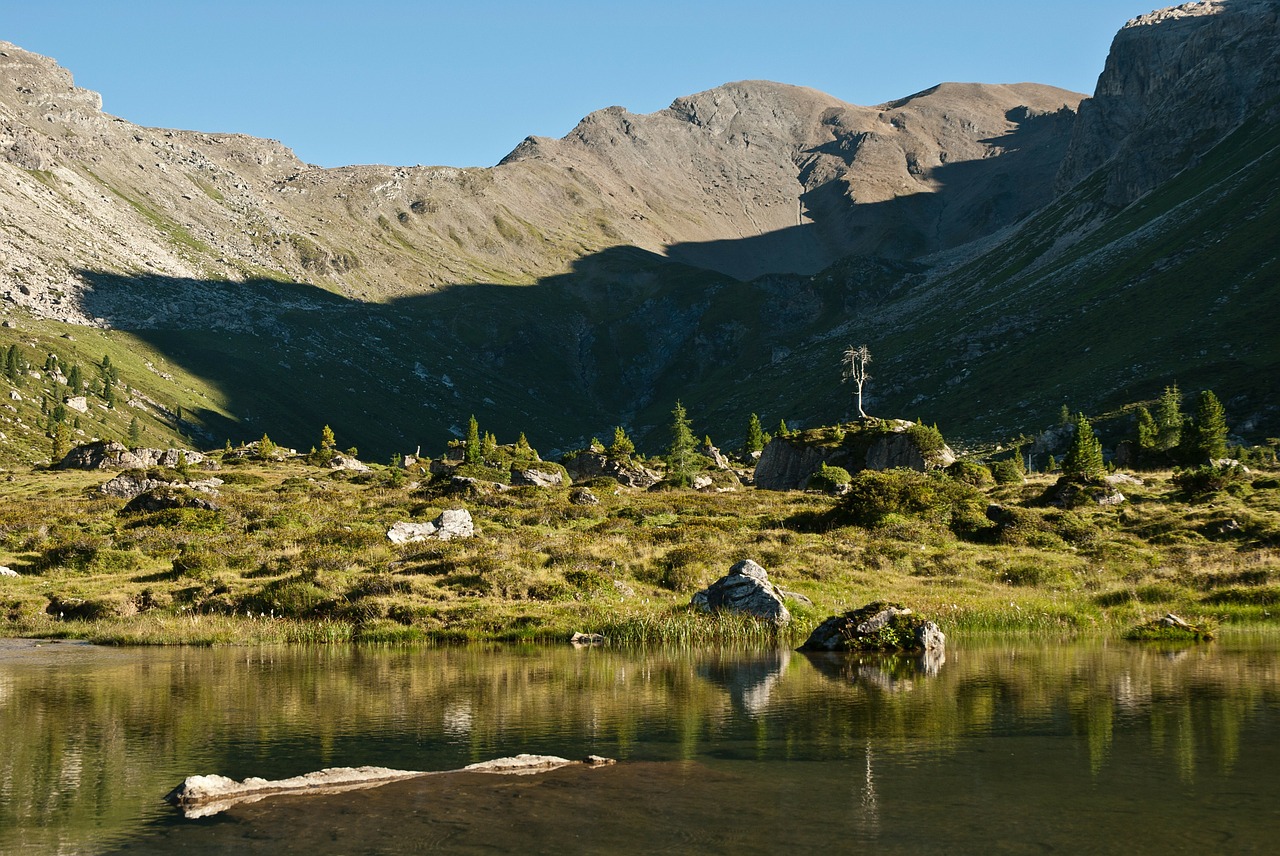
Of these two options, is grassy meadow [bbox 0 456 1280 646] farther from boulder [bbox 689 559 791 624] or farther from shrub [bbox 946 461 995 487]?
shrub [bbox 946 461 995 487]

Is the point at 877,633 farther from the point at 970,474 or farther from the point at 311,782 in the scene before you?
the point at 970,474

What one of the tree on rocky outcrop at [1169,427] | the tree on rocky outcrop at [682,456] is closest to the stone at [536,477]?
the tree on rocky outcrop at [682,456]

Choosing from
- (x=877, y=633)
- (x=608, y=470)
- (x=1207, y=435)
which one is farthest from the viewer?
(x=608, y=470)

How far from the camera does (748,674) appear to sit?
2786 centimetres

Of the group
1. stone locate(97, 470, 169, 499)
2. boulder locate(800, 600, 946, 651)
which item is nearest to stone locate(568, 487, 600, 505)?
stone locate(97, 470, 169, 499)

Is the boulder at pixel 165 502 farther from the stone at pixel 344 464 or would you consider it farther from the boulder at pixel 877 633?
the stone at pixel 344 464

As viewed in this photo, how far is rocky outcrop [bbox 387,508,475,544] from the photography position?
5083cm

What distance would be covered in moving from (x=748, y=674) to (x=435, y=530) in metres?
28.0

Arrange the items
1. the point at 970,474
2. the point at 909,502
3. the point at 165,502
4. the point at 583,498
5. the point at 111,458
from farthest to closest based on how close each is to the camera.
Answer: the point at 111,458
the point at 970,474
the point at 583,498
the point at 165,502
the point at 909,502

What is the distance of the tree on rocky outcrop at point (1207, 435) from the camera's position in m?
96.4

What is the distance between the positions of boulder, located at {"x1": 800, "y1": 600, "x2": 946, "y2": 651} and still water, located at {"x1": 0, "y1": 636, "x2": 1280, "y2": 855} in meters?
1.48

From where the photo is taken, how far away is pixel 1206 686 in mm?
24078

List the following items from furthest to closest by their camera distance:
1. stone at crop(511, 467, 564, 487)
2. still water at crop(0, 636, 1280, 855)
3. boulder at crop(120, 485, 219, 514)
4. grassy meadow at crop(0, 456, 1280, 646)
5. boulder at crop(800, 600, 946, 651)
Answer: stone at crop(511, 467, 564, 487) < boulder at crop(120, 485, 219, 514) < grassy meadow at crop(0, 456, 1280, 646) < boulder at crop(800, 600, 946, 651) < still water at crop(0, 636, 1280, 855)

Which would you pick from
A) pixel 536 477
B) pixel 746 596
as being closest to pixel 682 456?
pixel 536 477
